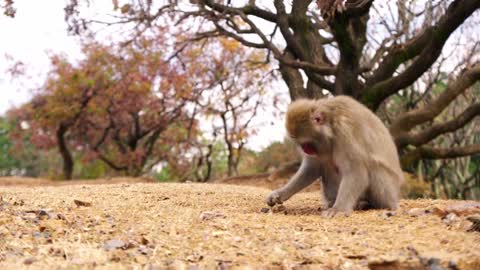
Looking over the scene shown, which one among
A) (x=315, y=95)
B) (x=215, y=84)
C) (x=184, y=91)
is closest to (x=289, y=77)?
(x=315, y=95)

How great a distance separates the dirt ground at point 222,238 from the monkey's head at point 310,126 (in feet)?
2.03

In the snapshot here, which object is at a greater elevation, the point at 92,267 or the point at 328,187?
the point at 328,187

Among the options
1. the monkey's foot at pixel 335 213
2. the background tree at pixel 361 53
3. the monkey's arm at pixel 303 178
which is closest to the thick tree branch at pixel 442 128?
the background tree at pixel 361 53

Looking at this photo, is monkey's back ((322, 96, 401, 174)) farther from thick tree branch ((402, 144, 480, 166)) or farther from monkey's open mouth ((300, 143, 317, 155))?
thick tree branch ((402, 144, 480, 166))

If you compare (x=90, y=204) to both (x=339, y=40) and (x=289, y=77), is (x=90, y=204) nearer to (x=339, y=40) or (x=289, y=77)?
(x=339, y=40)

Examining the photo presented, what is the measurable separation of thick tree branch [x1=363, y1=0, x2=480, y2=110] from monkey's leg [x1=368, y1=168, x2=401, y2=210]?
14.3 feet

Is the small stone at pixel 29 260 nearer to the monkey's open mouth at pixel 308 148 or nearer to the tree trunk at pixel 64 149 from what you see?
the monkey's open mouth at pixel 308 148

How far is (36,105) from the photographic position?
63.9ft

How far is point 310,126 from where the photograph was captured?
4828mm

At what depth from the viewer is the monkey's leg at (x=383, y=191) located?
4.98 m

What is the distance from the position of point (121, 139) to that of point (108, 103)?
9.53 feet

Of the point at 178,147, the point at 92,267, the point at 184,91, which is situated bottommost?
the point at 92,267

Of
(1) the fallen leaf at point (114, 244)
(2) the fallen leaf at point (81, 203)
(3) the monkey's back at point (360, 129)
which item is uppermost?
(3) the monkey's back at point (360, 129)

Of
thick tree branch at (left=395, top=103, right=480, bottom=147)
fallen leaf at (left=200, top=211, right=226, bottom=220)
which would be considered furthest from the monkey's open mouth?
thick tree branch at (left=395, top=103, right=480, bottom=147)
